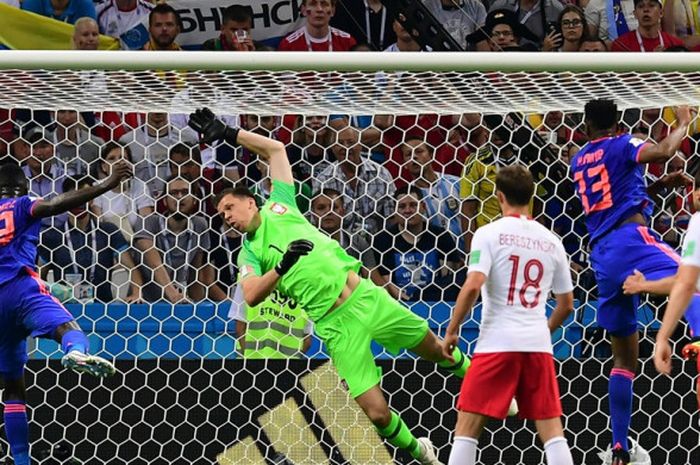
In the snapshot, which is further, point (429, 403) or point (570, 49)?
point (570, 49)

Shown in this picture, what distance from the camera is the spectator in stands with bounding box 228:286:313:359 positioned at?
9.48 metres

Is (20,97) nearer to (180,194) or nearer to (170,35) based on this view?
(180,194)

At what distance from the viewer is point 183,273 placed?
32.1 ft

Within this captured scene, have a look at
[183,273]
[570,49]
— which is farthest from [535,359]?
[570,49]

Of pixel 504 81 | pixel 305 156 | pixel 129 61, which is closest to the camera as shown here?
pixel 129 61

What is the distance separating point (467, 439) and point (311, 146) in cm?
347

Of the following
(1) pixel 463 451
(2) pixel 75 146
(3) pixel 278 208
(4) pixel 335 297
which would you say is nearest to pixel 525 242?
(1) pixel 463 451

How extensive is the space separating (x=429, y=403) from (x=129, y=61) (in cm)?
282

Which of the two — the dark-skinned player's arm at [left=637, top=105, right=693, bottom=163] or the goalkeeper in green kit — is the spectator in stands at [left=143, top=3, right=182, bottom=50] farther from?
the dark-skinned player's arm at [left=637, top=105, right=693, bottom=163]

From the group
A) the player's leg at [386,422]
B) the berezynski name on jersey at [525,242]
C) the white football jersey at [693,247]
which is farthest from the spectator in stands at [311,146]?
the white football jersey at [693,247]

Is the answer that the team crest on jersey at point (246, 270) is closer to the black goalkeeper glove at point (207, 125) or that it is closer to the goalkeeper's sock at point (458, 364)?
the black goalkeeper glove at point (207, 125)

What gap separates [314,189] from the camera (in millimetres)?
Result: 9906

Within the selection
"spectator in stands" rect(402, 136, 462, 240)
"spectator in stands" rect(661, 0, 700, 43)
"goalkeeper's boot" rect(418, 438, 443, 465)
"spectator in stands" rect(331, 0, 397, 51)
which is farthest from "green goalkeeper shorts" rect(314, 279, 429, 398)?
"spectator in stands" rect(661, 0, 700, 43)

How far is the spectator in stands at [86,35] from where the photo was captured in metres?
10.9
